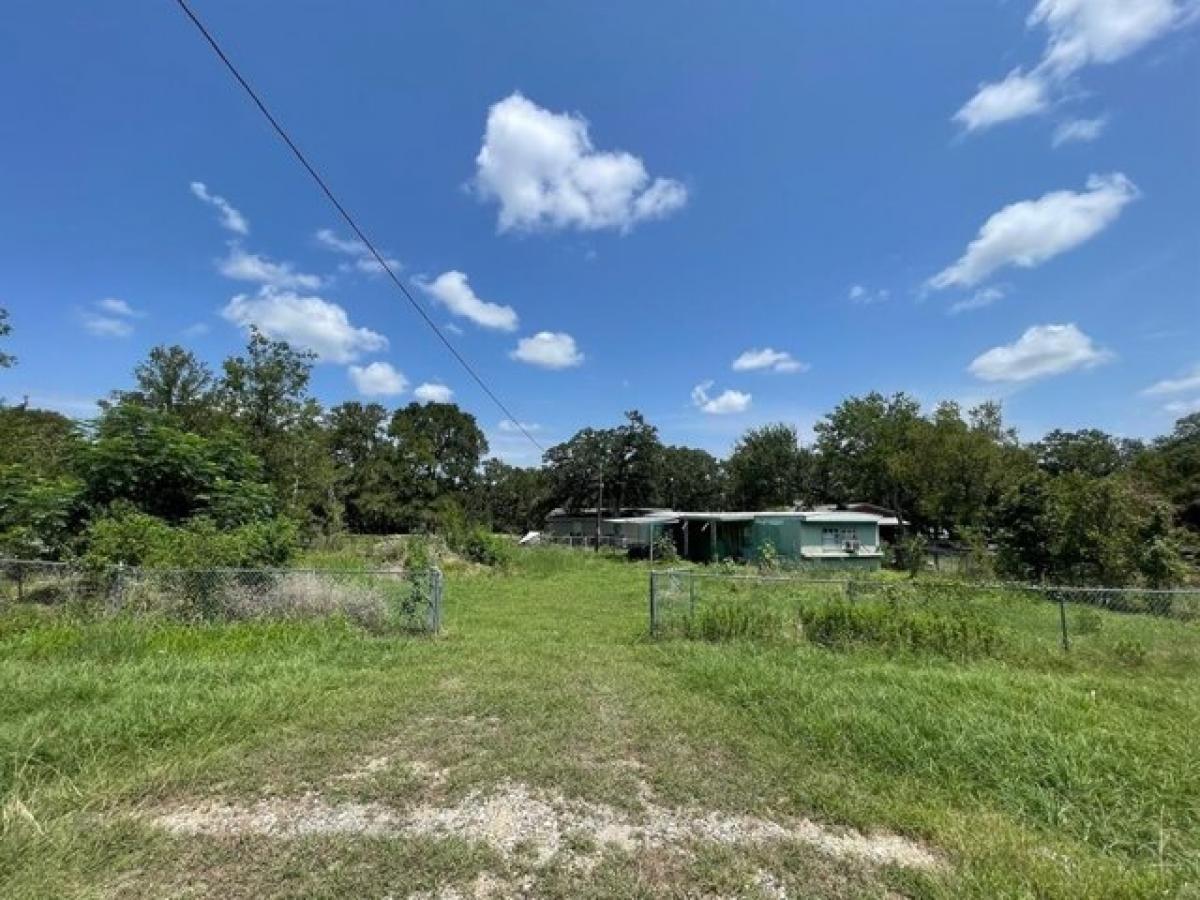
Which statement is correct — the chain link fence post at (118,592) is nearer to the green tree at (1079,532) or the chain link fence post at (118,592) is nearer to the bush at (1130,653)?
the bush at (1130,653)

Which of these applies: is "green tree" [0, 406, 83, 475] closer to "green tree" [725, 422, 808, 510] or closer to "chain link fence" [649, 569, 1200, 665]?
"chain link fence" [649, 569, 1200, 665]

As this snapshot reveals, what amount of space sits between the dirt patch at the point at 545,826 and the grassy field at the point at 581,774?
2cm

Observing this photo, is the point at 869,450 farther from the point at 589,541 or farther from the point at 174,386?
the point at 174,386

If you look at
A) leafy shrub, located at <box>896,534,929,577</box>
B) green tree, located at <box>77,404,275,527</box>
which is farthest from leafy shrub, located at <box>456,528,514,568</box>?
leafy shrub, located at <box>896,534,929,577</box>

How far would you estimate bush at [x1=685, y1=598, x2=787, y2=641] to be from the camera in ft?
27.2

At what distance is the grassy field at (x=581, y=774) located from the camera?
2.98m

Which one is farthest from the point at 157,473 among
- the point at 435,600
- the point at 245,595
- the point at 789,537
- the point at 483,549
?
the point at 789,537

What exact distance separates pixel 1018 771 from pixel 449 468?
55.8 m

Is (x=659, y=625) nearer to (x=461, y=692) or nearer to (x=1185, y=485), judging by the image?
(x=461, y=692)

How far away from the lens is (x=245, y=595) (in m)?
8.94

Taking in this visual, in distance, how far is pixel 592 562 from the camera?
26750 millimetres

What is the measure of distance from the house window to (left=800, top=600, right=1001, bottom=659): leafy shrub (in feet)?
59.9

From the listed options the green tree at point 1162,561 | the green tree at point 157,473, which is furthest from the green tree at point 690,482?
the green tree at point 157,473

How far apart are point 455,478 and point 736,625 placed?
51.5 m
